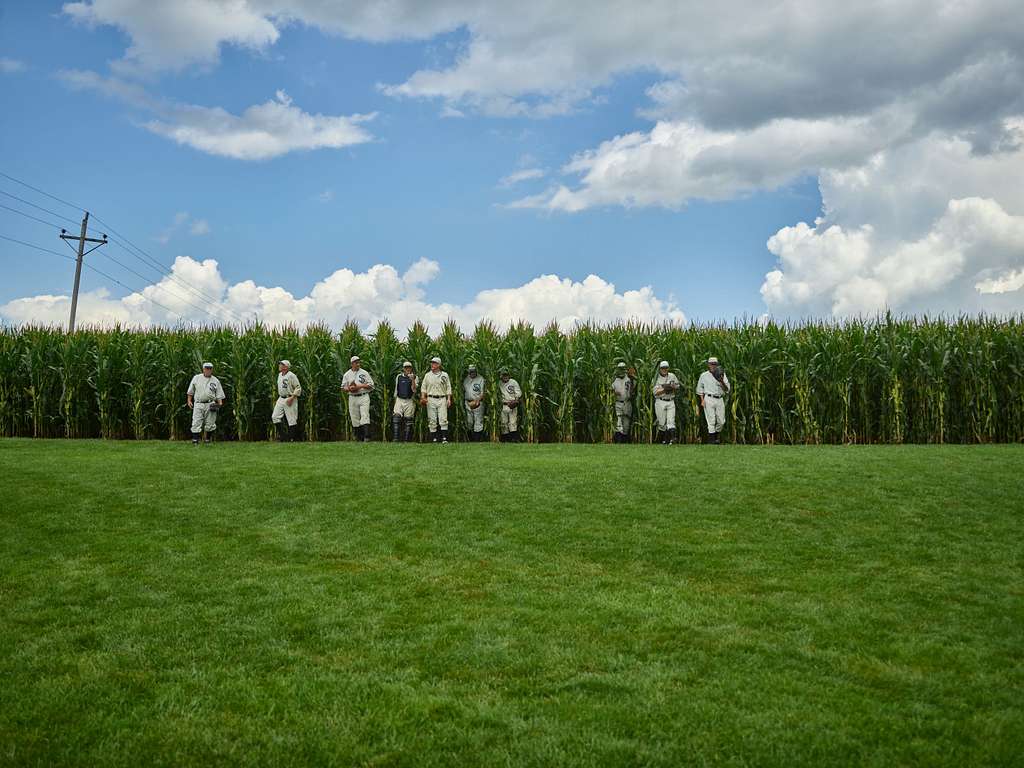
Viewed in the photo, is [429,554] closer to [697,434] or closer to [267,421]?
[697,434]

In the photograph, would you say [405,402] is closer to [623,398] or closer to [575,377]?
[575,377]

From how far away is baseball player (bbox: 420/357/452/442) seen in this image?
23891mm

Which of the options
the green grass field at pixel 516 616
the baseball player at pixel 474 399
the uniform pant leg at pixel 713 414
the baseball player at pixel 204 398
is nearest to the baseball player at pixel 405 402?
the baseball player at pixel 474 399

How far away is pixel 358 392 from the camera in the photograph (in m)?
24.5

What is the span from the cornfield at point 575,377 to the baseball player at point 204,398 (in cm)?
265

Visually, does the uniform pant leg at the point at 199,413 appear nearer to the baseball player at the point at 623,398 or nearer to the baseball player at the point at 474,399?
the baseball player at the point at 474,399

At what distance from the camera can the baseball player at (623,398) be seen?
78.6ft

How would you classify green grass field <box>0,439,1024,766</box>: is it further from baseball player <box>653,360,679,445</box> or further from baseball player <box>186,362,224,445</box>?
baseball player <box>653,360,679,445</box>

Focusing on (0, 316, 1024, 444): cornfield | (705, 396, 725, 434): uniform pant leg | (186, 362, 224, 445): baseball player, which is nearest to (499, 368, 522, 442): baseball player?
(0, 316, 1024, 444): cornfield

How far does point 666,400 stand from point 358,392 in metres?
8.25

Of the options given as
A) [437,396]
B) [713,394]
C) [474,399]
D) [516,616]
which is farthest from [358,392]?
[516,616]

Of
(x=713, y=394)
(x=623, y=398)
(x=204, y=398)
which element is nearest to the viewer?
(x=204, y=398)

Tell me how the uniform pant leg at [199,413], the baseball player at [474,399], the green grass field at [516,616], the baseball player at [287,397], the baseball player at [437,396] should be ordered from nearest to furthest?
the green grass field at [516,616] < the uniform pant leg at [199,413] < the baseball player at [437,396] < the baseball player at [287,397] < the baseball player at [474,399]

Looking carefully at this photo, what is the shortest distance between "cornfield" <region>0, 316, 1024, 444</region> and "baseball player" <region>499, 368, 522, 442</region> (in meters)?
0.34
